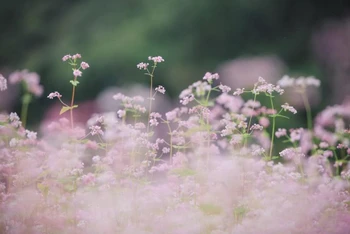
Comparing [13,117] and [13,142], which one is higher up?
[13,117]

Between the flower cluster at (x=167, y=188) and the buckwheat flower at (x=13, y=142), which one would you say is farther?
the buckwheat flower at (x=13, y=142)

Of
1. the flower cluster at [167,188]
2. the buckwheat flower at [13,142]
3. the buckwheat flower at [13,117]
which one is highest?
the buckwheat flower at [13,117]

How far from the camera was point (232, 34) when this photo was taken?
4.83 metres

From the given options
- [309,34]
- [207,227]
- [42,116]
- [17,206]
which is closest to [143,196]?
[207,227]

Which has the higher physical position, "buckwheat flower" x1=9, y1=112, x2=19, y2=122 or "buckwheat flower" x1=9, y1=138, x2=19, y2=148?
"buckwheat flower" x1=9, y1=112, x2=19, y2=122

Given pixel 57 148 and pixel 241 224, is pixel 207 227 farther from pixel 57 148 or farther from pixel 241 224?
pixel 57 148

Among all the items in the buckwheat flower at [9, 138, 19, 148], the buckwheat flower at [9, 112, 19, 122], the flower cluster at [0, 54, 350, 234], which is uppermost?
the buckwheat flower at [9, 112, 19, 122]

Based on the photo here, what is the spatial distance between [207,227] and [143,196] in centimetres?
37

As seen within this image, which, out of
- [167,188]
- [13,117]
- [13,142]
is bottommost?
[167,188]

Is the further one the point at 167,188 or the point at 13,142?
the point at 167,188

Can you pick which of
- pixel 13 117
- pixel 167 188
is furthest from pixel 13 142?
pixel 167 188

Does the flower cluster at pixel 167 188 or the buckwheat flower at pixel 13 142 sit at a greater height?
the buckwheat flower at pixel 13 142

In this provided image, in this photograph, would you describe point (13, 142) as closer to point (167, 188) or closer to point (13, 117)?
point (13, 117)

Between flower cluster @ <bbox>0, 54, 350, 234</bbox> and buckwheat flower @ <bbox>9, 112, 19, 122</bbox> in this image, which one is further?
buckwheat flower @ <bbox>9, 112, 19, 122</bbox>
